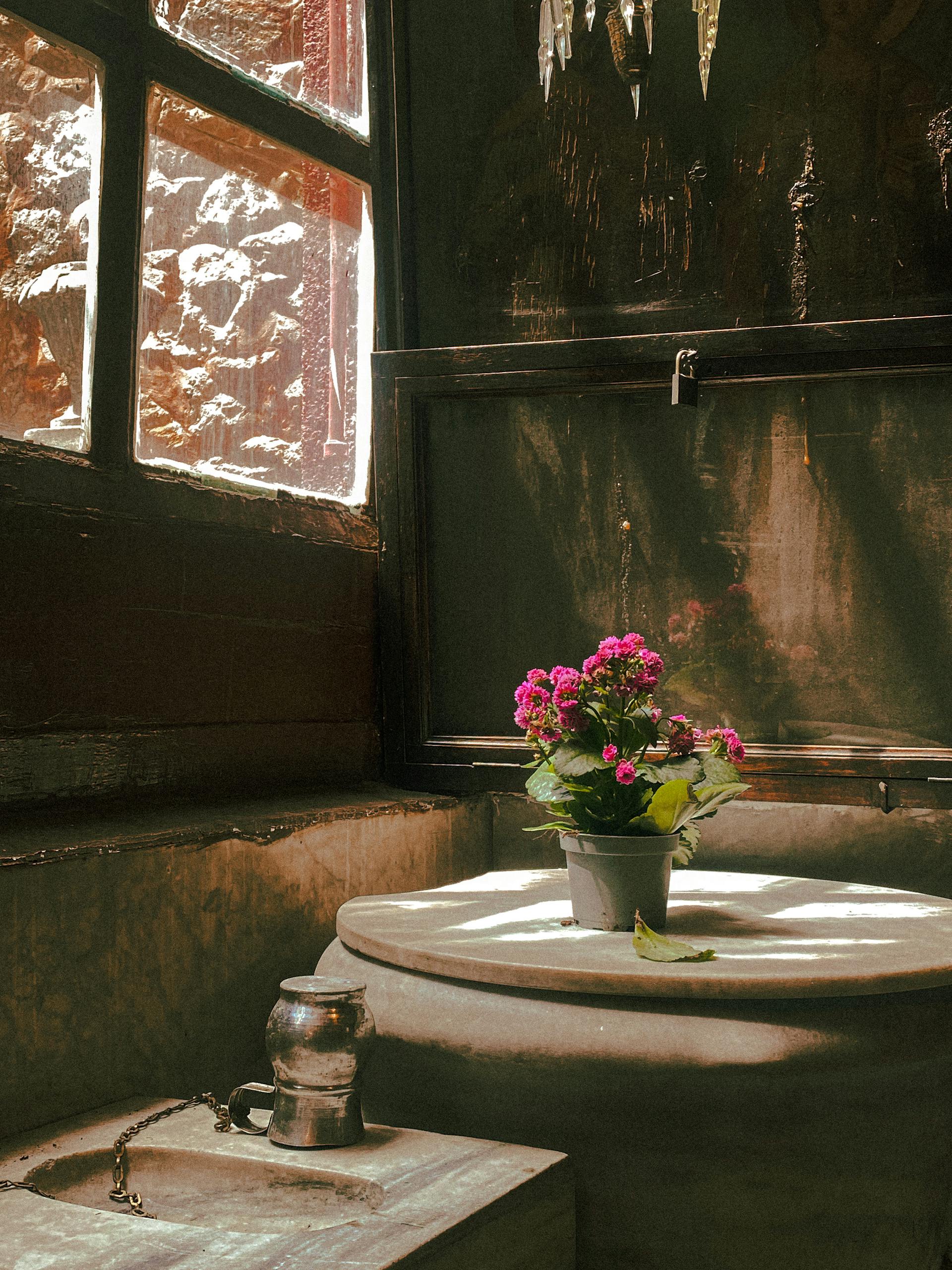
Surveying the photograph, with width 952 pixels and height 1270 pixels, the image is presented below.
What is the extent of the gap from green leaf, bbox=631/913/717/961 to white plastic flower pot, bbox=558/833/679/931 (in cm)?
15

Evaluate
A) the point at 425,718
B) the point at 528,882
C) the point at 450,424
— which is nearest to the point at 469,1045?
the point at 528,882

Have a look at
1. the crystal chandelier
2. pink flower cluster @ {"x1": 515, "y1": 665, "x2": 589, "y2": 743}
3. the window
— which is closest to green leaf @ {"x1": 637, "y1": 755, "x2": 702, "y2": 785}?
pink flower cluster @ {"x1": 515, "y1": 665, "x2": 589, "y2": 743}

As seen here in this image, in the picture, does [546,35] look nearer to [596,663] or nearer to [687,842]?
[596,663]

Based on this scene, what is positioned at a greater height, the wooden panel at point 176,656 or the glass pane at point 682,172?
the glass pane at point 682,172

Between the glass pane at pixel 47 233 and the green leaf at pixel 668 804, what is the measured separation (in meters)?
1.28

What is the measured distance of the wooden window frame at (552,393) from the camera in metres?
2.83

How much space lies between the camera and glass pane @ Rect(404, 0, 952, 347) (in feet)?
9.21

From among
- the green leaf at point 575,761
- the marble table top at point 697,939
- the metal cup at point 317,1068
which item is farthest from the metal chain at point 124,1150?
the green leaf at point 575,761

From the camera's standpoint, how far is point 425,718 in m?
3.21

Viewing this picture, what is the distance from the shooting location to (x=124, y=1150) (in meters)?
1.72

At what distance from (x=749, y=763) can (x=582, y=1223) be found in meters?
1.44

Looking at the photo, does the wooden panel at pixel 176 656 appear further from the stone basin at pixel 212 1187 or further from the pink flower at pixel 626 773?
the pink flower at pixel 626 773

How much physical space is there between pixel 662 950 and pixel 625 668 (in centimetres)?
47

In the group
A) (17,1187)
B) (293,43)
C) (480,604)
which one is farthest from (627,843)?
(293,43)
